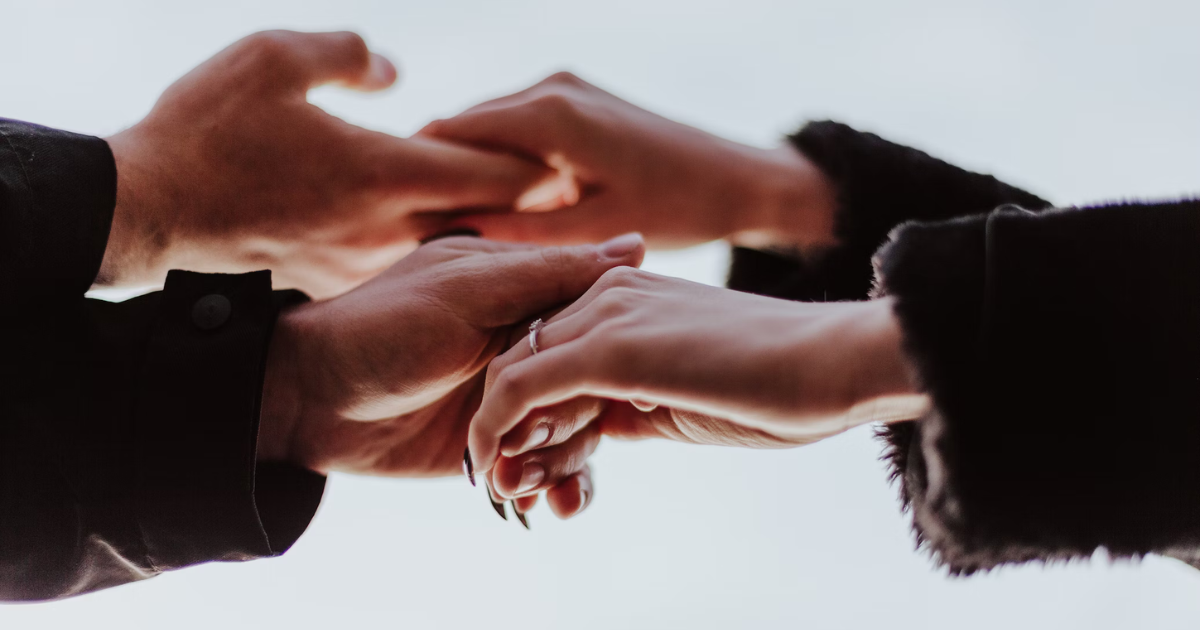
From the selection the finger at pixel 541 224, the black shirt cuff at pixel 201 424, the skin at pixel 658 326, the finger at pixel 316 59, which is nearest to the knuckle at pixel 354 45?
the finger at pixel 316 59

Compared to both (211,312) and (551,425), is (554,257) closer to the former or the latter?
(551,425)

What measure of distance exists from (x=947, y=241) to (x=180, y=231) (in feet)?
2.40

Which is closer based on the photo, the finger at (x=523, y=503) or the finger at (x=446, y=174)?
the finger at (x=523, y=503)

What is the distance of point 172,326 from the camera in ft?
2.36

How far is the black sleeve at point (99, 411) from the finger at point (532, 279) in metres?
0.19

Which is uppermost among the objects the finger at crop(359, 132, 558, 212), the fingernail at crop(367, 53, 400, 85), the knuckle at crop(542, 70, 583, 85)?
the fingernail at crop(367, 53, 400, 85)

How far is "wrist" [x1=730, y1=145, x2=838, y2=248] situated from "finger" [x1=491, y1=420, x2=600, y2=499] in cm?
A: 36

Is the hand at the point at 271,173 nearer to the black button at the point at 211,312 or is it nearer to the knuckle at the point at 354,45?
the knuckle at the point at 354,45

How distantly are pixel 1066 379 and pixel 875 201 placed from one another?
0.52 metres

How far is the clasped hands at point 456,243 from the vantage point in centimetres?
62

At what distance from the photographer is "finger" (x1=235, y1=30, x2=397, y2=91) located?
33.3 inches

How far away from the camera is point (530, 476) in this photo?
0.71 meters

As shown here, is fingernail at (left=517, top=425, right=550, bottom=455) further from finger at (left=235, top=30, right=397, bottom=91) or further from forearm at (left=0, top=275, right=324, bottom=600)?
finger at (left=235, top=30, right=397, bottom=91)

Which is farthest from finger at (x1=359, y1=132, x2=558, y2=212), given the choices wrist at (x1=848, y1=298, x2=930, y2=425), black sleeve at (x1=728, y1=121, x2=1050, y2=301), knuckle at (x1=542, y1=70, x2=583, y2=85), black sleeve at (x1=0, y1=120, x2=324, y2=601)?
wrist at (x1=848, y1=298, x2=930, y2=425)
